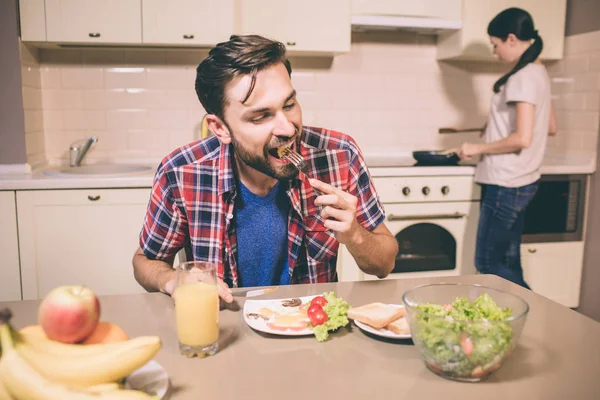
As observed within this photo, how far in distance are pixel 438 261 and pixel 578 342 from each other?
2090 millimetres

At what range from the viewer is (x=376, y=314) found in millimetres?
1062

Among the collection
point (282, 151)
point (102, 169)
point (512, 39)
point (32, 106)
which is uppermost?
point (512, 39)

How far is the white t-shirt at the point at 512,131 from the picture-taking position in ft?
8.77

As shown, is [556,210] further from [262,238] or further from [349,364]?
[349,364]

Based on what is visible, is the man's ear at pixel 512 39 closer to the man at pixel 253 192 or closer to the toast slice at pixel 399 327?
the man at pixel 253 192

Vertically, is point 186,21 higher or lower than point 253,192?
higher

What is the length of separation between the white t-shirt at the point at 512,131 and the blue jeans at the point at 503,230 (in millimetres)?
56

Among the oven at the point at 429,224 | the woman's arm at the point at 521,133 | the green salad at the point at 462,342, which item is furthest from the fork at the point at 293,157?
the woman's arm at the point at 521,133

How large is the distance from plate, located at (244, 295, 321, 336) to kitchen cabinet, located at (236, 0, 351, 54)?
80.4 inches

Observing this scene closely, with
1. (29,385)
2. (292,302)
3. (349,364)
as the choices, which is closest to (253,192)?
(292,302)

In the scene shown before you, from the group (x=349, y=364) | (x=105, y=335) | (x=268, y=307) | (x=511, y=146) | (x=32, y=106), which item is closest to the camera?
(x=105, y=335)

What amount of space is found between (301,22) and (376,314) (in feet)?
7.30

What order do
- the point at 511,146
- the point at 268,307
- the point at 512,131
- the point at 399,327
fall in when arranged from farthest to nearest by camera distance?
the point at 512,131
the point at 511,146
the point at 268,307
the point at 399,327

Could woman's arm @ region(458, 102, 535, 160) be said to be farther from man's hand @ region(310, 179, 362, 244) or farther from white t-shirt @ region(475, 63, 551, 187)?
man's hand @ region(310, 179, 362, 244)
